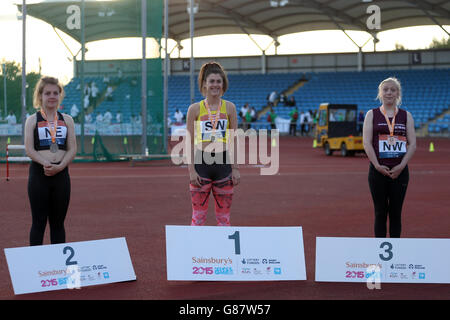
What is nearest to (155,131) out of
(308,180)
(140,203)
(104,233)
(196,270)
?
(308,180)

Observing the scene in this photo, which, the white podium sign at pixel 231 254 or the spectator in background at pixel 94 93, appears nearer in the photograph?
the white podium sign at pixel 231 254

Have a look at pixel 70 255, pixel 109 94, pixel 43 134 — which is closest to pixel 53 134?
pixel 43 134

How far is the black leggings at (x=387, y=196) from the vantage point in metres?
6.00

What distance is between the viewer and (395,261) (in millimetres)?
5473

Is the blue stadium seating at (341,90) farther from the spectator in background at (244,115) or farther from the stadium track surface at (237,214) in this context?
the stadium track surface at (237,214)

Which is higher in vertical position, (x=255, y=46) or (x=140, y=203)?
(x=255, y=46)

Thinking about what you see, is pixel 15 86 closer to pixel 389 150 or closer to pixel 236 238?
pixel 236 238

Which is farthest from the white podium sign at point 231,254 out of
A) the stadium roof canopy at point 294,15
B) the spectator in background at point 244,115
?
the spectator in background at point 244,115

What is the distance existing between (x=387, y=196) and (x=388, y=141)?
1.74 feet

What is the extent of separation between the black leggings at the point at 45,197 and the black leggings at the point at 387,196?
9.43 ft

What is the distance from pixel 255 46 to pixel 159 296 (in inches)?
1946

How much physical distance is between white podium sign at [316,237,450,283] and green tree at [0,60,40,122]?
1767 cm
